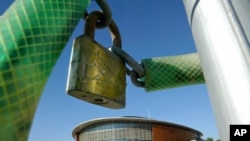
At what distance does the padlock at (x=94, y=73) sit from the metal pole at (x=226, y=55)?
0.90 meters

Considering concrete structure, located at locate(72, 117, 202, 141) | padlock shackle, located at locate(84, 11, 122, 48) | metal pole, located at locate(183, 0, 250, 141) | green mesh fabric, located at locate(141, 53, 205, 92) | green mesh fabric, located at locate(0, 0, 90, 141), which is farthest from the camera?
concrete structure, located at locate(72, 117, 202, 141)

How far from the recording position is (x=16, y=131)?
1688 mm

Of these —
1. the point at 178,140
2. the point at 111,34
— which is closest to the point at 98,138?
the point at 178,140

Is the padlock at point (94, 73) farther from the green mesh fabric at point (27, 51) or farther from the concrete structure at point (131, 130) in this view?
the concrete structure at point (131, 130)

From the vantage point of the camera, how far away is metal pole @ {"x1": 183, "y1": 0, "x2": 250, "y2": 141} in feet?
2.59

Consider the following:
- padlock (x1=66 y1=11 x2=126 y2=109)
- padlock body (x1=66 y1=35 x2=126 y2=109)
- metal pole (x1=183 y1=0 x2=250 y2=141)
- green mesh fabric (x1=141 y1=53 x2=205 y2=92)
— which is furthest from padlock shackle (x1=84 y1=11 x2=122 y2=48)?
metal pole (x1=183 y1=0 x2=250 y2=141)

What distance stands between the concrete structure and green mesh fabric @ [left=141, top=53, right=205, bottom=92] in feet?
105

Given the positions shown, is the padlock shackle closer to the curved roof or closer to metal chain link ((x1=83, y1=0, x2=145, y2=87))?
metal chain link ((x1=83, y1=0, x2=145, y2=87))

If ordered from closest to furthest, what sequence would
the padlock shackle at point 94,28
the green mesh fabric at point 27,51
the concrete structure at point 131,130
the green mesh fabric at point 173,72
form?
1. the green mesh fabric at point 27,51
2. the padlock shackle at point 94,28
3. the green mesh fabric at point 173,72
4. the concrete structure at point 131,130

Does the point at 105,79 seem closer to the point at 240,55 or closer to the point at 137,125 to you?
the point at 240,55

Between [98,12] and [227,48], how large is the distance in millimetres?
1470

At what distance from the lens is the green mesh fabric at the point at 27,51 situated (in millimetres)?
1694

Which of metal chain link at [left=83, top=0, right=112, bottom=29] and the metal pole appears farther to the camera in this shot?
metal chain link at [left=83, top=0, right=112, bottom=29]

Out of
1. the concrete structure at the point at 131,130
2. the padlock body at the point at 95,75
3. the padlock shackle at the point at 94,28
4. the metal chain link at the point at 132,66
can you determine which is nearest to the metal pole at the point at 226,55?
the padlock body at the point at 95,75
